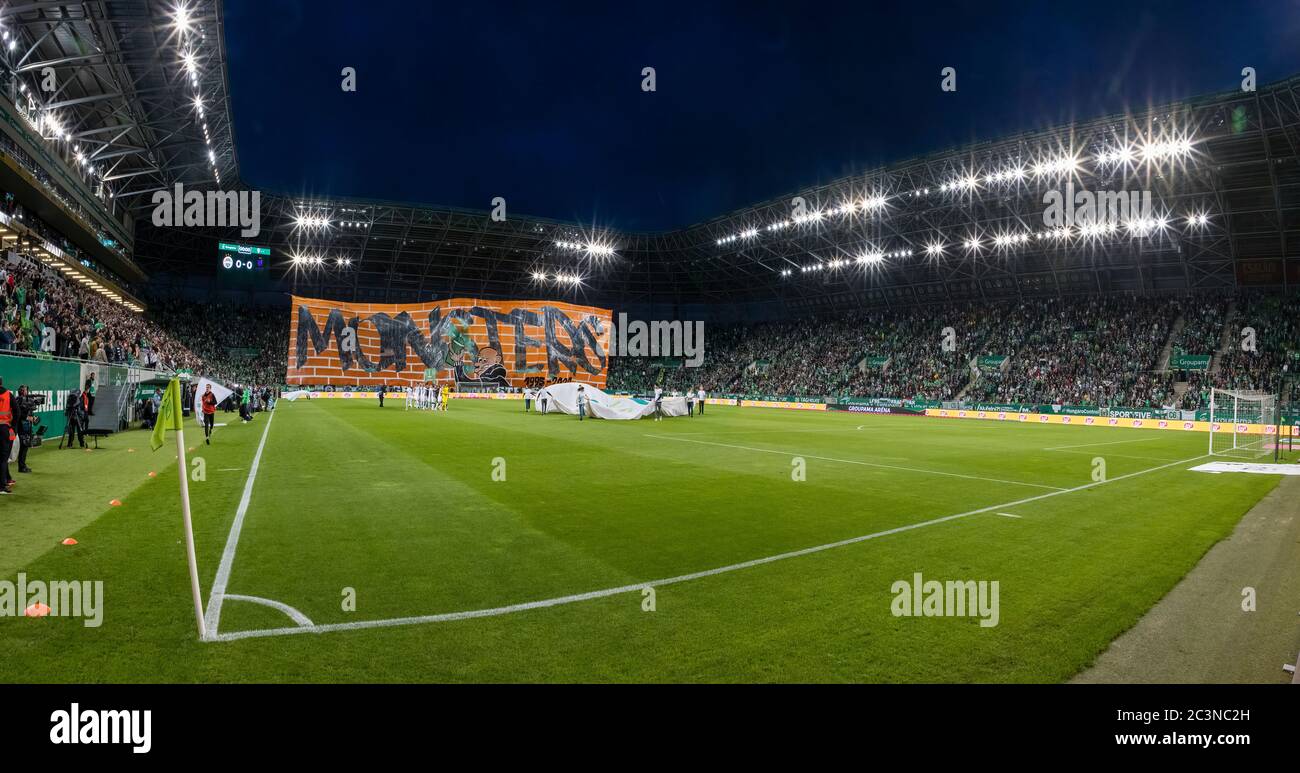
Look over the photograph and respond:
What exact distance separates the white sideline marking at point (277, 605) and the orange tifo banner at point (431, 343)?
59.3 m

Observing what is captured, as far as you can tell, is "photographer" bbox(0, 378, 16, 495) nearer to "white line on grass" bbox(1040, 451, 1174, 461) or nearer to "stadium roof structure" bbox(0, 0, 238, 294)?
"stadium roof structure" bbox(0, 0, 238, 294)

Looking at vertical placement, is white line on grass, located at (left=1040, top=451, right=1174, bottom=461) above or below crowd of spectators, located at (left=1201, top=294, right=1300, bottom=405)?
below

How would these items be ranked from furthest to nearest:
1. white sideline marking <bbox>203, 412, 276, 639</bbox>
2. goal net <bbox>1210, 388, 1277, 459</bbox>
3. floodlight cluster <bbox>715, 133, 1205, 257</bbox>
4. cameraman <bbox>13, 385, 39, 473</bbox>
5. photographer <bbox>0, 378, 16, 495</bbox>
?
floodlight cluster <bbox>715, 133, 1205, 257</bbox> → goal net <bbox>1210, 388, 1277, 459</bbox> → cameraman <bbox>13, 385, 39, 473</bbox> → photographer <bbox>0, 378, 16, 495</bbox> → white sideline marking <bbox>203, 412, 276, 639</bbox>

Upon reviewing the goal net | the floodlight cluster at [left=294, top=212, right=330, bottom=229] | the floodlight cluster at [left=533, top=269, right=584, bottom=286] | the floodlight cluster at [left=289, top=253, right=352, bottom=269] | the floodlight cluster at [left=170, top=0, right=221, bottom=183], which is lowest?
the goal net

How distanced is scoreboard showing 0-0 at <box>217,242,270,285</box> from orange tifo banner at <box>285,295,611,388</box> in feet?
16.7

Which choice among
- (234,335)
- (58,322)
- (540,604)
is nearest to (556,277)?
(234,335)

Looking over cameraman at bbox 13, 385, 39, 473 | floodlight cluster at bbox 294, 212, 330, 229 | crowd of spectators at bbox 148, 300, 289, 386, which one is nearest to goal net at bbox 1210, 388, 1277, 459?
cameraman at bbox 13, 385, 39, 473

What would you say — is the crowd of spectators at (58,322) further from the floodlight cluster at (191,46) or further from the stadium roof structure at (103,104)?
the floodlight cluster at (191,46)

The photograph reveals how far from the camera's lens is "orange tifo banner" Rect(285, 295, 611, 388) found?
64625 millimetres

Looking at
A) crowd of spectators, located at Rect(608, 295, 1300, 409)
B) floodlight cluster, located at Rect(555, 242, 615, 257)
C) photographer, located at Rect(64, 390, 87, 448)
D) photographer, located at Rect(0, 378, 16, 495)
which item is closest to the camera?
photographer, located at Rect(0, 378, 16, 495)

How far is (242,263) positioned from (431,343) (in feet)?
57.8

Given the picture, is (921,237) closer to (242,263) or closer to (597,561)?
(597,561)

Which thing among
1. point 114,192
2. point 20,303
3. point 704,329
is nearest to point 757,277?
point 704,329

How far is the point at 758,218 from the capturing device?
188 feet
